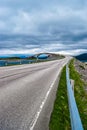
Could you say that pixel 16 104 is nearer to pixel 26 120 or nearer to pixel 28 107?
pixel 28 107

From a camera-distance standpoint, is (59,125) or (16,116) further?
(16,116)

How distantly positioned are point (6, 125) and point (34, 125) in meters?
0.76

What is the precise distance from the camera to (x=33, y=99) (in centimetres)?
1142

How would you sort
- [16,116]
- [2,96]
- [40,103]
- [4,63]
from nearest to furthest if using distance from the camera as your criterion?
1. [16,116]
2. [40,103]
3. [2,96]
4. [4,63]

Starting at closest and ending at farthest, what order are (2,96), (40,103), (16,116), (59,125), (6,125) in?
1. (6,125)
2. (59,125)
3. (16,116)
4. (40,103)
5. (2,96)

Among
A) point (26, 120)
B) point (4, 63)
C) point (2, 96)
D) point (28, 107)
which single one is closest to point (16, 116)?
point (26, 120)

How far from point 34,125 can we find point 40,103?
11.0 ft

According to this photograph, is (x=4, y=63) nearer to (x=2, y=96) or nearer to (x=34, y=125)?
(x=2, y=96)

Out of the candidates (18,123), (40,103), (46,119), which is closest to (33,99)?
(40,103)

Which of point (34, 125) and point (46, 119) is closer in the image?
point (34, 125)

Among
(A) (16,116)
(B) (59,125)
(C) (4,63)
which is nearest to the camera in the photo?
(B) (59,125)

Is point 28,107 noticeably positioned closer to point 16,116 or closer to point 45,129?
point 16,116

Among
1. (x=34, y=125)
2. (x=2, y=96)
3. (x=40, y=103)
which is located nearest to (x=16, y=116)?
(x=34, y=125)

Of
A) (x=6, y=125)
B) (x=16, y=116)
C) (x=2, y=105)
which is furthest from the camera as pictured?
(x=2, y=105)
